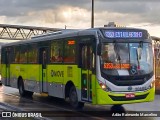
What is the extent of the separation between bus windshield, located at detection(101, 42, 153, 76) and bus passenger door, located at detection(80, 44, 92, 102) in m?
0.80

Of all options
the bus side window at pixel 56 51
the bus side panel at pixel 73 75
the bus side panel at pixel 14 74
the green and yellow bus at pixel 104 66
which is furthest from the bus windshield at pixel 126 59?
the bus side panel at pixel 14 74

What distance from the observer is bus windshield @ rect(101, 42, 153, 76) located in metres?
15.6

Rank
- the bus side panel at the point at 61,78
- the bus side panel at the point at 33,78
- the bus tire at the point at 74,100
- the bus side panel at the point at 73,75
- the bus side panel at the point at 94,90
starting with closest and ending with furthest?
the bus side panel at the point at 94,90, the bus side panel at the point at 73,75, the bus side panel at the point at 61,78, the bus tire at the point at 74,100, the bus side panel at the point at 33,78

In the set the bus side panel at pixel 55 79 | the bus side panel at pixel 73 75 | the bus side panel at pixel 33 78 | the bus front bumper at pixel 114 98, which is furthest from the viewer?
the bus side panel at pixel 33 78

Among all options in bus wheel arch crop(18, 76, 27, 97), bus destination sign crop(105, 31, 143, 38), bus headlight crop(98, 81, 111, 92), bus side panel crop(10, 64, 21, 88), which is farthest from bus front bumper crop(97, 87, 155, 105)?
bus side panel crop(10, 64, 21, 88)

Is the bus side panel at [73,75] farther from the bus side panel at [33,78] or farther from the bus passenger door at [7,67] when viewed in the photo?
the bus passenger door at [7,67]

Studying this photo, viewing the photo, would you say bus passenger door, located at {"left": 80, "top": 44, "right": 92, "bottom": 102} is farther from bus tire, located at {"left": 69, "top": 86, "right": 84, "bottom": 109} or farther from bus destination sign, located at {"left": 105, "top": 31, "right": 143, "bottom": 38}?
bus destination sign, located at {"left": 105, "top": 31, "right": 143, "bottom": 38}

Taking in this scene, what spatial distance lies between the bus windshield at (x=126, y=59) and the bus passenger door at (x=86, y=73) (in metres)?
0.80

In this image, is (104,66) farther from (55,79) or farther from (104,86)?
(55,79)

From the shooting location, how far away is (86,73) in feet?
54.0

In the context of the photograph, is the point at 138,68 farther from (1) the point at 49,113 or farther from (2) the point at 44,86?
(2) the point at 44,86

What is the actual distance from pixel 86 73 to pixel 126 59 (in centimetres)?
164

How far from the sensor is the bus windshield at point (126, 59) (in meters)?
15.6

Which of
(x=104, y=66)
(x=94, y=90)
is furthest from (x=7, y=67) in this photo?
(x=104, y=66)
